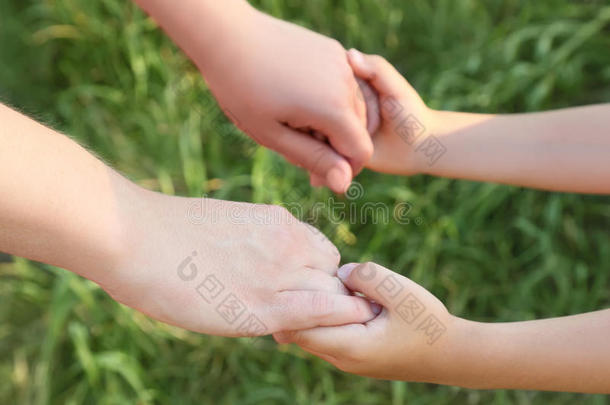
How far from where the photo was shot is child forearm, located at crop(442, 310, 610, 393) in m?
0.97

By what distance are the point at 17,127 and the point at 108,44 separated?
3.82 feet

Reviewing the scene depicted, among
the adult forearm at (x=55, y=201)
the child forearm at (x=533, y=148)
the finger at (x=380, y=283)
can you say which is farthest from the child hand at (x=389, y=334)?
the child forearm at (x=533, y=148)

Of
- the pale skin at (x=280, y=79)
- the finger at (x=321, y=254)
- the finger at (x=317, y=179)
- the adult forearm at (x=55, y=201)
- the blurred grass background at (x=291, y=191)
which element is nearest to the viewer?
the adult forearm at (x=55, y=201)

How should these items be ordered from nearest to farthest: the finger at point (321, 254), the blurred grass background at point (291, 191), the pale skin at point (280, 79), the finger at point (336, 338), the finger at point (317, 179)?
the finger at point (336, 338), the finger at point (321, 254), the pale skin at point (280, 79), the finger at point (317, 179), the blurred grass background at point (291, 191)

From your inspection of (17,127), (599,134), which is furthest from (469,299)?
(17,127)

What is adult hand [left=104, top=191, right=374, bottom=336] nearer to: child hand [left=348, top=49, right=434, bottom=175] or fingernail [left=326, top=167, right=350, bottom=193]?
fingernail [left=326, top=167, right=350, bottom=193]

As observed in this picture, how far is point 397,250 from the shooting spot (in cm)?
163

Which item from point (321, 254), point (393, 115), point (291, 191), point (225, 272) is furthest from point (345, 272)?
point (291, 191)

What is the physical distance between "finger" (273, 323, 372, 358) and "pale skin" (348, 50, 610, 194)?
48cm

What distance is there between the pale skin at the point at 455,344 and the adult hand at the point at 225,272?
3 centimetres

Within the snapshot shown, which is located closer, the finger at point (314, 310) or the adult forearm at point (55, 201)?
the adult forearm at point (55, 201)

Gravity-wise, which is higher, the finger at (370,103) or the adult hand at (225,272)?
the finger at (370,103)

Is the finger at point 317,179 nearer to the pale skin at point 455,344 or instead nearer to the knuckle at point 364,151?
the knuckle at point 364,151

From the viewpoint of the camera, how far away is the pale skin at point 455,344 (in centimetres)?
95
